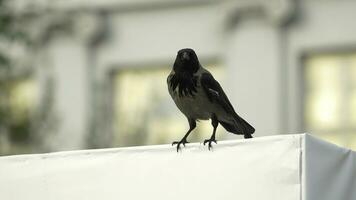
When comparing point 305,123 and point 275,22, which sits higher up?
point 275,22

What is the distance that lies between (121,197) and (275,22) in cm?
1740

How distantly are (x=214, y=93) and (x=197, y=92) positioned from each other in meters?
0.09

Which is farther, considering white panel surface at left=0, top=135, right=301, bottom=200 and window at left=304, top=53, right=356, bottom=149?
window at left=304, top=53, right=356, bottom=149

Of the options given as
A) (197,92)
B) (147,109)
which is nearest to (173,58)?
(147,109)

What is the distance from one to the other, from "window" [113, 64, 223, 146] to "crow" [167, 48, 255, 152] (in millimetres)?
13242

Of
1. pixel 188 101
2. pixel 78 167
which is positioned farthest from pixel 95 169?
pixel 188 101

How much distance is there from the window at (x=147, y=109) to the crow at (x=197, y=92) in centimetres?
1324

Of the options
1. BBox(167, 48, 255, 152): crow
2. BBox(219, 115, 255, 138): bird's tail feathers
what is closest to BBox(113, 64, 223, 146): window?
BBox(167, 48, 255, 152): crow

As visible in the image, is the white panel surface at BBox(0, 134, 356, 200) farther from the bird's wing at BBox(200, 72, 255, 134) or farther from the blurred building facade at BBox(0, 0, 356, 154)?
the blurred building facade at BBox(0, 0, 356, 154)

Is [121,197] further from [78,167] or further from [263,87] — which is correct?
[263,87]

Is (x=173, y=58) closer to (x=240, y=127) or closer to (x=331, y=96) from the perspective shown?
(x=331, y=96)

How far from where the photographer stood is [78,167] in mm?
A: 5762

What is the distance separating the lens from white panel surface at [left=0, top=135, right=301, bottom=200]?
522cm

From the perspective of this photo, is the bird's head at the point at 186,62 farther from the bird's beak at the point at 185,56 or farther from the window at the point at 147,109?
the window at the point at 147,109
